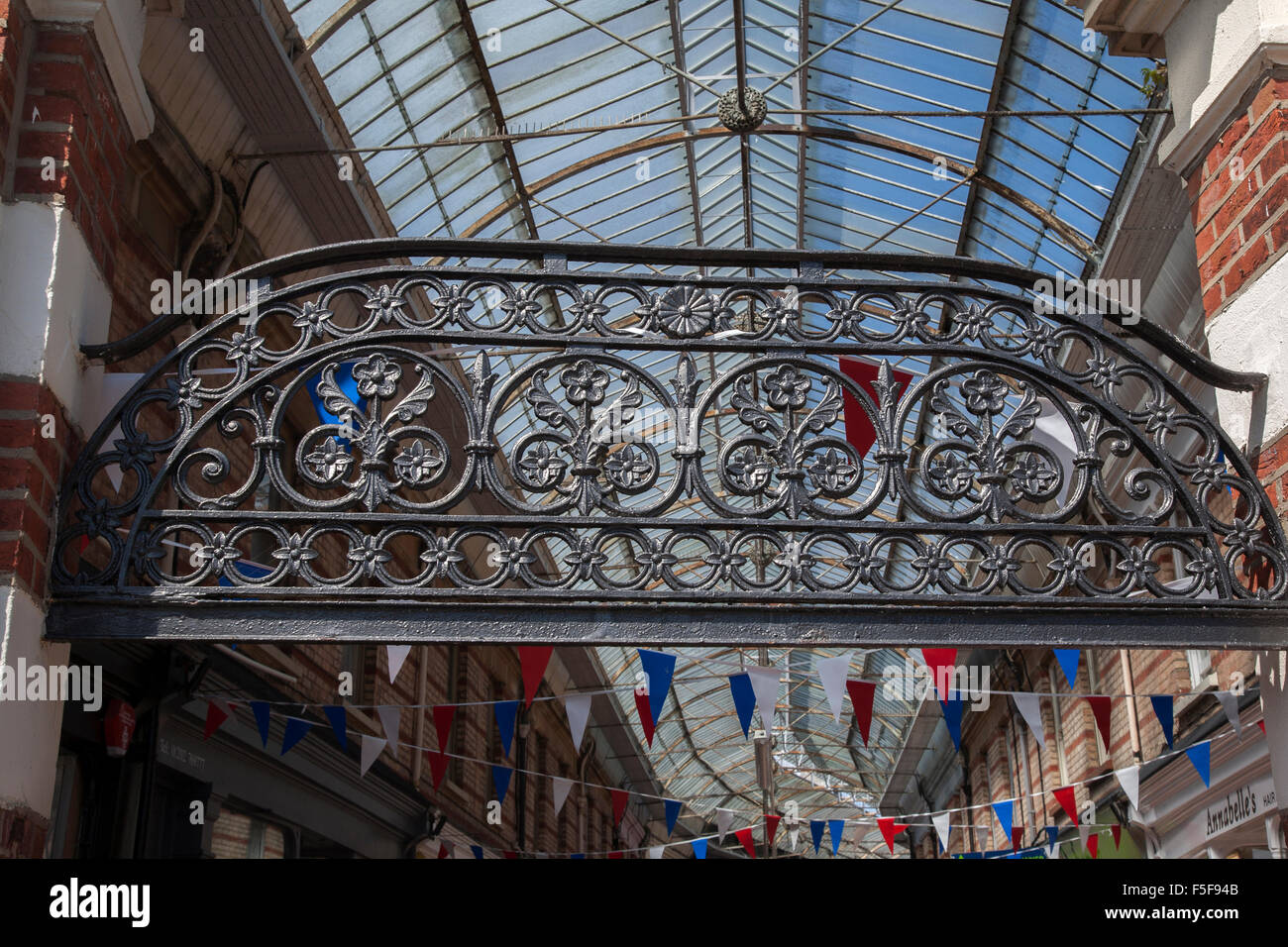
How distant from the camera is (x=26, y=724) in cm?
337

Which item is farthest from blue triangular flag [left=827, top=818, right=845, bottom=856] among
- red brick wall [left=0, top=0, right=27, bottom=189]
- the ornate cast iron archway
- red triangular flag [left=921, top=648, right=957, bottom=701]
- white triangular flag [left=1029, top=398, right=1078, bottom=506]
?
red brick wall [left=0, top=0, right=27, bottom=189]

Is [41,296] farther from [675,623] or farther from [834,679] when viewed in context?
[834,679]

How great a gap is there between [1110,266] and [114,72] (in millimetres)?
7457

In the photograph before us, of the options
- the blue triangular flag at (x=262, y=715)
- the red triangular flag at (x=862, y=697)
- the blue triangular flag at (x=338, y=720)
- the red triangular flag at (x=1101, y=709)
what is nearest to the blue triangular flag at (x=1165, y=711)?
the red triangular flag at (x=1101, y=709)

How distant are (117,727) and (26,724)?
3331 millimetres

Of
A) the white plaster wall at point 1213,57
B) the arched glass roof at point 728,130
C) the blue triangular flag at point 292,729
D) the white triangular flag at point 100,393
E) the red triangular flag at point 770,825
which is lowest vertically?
the red triangular flag at point 770,825

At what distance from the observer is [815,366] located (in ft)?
13.1

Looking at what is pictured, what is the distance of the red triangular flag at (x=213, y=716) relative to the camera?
24.4 ft

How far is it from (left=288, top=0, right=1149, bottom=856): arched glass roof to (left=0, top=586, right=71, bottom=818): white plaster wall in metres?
5.68

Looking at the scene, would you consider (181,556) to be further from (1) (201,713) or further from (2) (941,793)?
(2) (941,793)

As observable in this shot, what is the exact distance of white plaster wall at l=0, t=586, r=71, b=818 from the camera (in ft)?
10.7

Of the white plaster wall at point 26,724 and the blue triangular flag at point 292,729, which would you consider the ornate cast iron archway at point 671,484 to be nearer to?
the white plaster wall at point 26,724

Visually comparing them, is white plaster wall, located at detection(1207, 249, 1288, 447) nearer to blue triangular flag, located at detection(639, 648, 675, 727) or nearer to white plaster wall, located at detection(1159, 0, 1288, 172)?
white plaster wall, located at detection(1159, 0, 1288, 172)

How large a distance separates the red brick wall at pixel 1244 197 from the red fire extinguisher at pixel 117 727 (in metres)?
5.46
